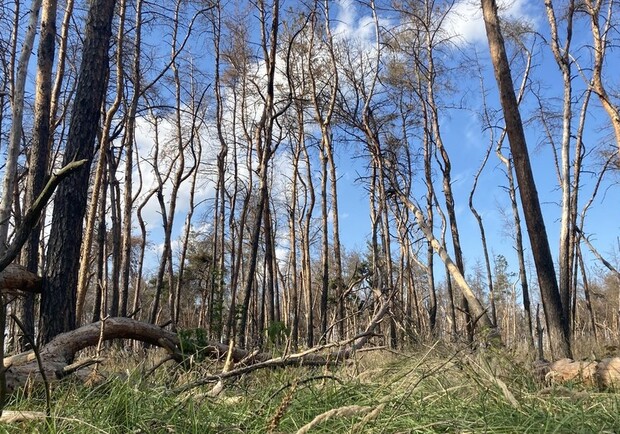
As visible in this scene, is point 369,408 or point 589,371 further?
point 589,371

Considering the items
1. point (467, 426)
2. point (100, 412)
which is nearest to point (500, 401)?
point (467, 426)

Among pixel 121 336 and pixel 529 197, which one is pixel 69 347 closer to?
pixel 121 336

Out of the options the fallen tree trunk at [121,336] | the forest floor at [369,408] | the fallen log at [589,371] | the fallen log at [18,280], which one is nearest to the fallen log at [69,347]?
the fallen tree trunk at [121,336]

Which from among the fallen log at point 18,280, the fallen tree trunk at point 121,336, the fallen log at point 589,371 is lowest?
the fallen log at point 589,371

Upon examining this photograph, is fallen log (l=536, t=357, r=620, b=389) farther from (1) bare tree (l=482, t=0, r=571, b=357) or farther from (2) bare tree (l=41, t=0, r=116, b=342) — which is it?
(2) bare tree (l=41, t=0, r=116, b=342)

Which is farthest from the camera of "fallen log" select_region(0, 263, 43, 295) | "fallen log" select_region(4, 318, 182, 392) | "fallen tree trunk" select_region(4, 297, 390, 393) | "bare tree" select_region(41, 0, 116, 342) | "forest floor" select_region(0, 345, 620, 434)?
"bare tree" select_region(41, 0, 116, 342)

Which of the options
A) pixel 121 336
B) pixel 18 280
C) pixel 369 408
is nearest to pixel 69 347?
pixel 121 336

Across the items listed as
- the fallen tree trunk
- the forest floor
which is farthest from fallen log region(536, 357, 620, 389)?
the fallen tree trunk

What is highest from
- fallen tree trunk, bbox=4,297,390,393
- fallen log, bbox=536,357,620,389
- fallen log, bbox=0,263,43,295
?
fallen log, bbox=0,263,43,295

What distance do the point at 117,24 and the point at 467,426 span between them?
11.3 meters

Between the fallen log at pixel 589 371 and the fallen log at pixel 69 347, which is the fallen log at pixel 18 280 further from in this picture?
the fallen log at pixel 589 371

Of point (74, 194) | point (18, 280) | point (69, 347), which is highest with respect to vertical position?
point (74, 194)

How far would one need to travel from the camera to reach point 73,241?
5691mm

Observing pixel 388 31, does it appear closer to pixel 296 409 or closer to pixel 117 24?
pixel 117 24
